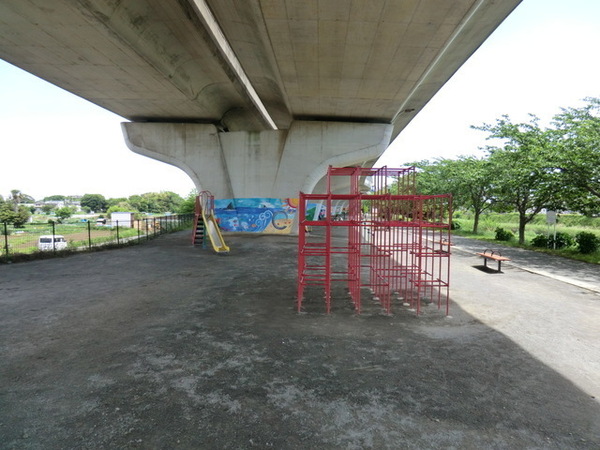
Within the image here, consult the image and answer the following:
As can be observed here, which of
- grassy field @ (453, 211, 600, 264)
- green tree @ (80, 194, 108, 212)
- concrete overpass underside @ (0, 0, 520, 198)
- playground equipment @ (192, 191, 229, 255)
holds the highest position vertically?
concrete overpass underside @ (0, 0, 520, 198)

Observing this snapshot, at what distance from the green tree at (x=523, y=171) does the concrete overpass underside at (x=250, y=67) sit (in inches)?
253

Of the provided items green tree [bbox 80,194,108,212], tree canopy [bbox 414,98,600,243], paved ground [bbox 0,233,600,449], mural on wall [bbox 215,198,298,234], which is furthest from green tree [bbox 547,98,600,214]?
green tree [bbox 80,194,108,212]

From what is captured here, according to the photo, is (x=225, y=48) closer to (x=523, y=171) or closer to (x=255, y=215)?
(x=255, y=215)

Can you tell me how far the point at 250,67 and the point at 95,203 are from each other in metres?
173

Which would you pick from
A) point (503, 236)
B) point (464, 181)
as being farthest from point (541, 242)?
point (464, 181)

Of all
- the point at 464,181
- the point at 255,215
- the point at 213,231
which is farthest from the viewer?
the point at 464,181

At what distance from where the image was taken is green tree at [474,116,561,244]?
17.2 m

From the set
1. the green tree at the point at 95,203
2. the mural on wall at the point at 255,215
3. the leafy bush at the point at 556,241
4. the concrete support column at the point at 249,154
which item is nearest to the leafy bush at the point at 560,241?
the leafy bush at the point at 556,241

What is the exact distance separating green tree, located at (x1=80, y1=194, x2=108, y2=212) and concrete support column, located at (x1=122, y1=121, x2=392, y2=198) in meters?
160

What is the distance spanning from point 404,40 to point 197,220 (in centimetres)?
1417

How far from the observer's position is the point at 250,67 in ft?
57.0

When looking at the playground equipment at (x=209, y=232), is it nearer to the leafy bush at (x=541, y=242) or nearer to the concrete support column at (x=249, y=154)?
the concrete support column at (x=249, y=154)

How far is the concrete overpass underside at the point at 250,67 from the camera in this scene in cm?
1097

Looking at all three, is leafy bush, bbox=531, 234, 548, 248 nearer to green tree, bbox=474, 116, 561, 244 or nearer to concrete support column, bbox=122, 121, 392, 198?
green tree, bbox=474, 116, 561, 244
